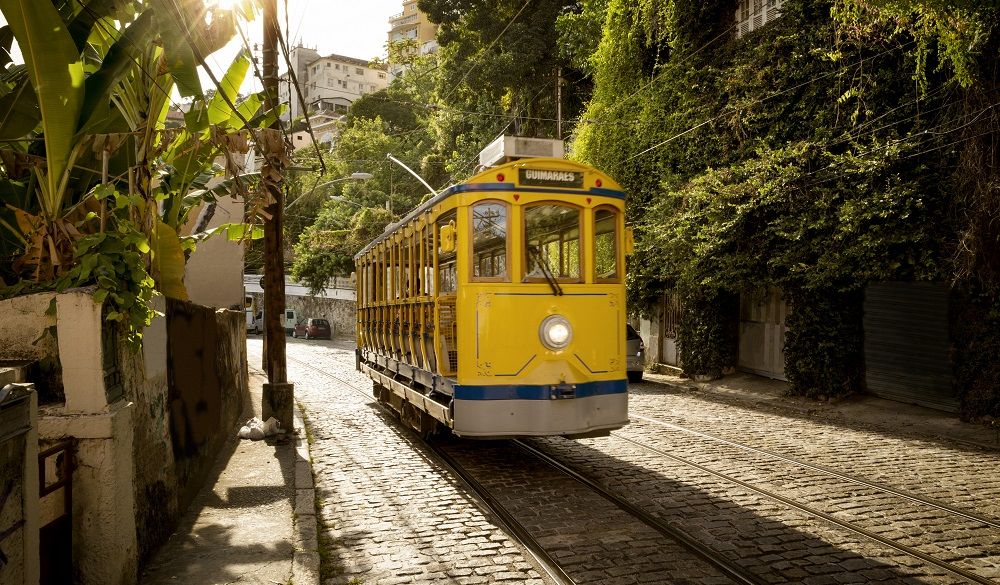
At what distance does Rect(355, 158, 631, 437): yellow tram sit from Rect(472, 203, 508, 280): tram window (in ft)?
0.04

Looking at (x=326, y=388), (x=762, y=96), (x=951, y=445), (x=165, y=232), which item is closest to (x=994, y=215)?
(x=951, y=445)

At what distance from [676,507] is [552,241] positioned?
3303 mm

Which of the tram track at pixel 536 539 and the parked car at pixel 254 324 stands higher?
the parked car at pixel 254 324

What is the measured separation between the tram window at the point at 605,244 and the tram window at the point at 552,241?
24cm

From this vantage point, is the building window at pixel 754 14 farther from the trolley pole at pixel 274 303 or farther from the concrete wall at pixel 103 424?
the concrete wall at pixel 103 424

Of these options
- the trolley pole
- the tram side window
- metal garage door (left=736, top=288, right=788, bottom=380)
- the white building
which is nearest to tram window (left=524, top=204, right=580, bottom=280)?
the tram side window

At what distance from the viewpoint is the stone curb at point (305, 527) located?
5.39 metres

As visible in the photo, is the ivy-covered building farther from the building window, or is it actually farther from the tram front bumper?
the tram front bumper

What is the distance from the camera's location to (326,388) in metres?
18.8

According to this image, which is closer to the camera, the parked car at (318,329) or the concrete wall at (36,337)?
the concrete wall at (36,337)

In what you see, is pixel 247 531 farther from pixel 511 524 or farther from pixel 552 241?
pixel 552 241

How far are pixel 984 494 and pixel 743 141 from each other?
35.4 feet

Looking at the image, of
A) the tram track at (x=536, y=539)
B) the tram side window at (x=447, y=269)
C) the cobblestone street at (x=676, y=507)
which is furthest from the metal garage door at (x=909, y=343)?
the tram side window at (x=447, y=269)

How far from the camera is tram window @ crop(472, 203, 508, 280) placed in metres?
8.38
